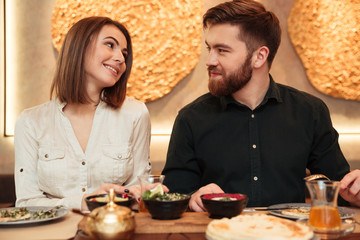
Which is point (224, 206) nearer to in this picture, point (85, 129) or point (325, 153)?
point (325, 153)

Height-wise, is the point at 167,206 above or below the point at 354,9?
below

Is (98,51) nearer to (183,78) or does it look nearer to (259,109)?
(259,109)

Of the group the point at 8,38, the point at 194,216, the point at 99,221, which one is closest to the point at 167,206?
the point at 194,216

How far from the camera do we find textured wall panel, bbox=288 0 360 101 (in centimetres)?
338

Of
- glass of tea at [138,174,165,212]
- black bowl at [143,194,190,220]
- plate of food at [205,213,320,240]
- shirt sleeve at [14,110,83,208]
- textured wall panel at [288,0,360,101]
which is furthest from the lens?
textured wall panel at [288,0,360,101]

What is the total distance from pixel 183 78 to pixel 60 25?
104 centimetres

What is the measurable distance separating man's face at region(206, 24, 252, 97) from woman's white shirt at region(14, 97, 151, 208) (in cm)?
54

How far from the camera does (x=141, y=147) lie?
7.73 feet

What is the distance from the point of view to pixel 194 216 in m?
1.41

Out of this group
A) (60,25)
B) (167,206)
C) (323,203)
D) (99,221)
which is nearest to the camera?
(99,221)

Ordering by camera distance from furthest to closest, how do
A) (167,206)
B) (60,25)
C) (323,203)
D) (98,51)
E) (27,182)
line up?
(60,25) < (98,51) < (27,182) < (167,206) < (323,203)

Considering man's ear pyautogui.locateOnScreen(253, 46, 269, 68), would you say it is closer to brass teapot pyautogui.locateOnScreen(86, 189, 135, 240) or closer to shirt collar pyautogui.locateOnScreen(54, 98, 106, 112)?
shirt collar pyautogui.locateOnScreen(54, 98, 106, 112)

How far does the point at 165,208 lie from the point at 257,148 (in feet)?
2.76

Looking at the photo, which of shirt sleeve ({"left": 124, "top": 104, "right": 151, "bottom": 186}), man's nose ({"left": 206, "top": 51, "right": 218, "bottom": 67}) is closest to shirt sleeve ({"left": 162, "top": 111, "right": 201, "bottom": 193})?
shirt sleeve ({"left": 124, "top": 104, "right": 151, "bottom": 186})
